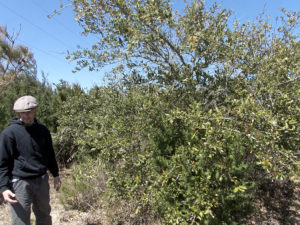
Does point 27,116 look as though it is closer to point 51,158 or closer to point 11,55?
point 51,158

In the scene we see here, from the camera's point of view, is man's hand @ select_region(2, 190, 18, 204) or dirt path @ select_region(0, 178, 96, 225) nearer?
man's hand @ select_region(2, 190, 18, 204)

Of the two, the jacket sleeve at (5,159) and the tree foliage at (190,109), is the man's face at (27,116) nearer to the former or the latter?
the jacket sleeve at (5,159)

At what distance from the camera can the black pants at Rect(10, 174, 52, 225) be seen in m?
2.17

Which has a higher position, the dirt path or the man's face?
the man's face

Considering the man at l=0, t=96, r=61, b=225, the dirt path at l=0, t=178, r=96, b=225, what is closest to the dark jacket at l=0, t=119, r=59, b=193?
the man at l=0, t=96, r=61, b=225

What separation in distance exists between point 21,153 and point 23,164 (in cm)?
11

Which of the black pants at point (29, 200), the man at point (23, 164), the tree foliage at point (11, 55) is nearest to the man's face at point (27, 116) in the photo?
the man at point (23, 164)

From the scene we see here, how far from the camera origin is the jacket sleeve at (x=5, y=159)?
2.10m

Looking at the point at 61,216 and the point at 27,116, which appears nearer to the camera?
the point at 27,116

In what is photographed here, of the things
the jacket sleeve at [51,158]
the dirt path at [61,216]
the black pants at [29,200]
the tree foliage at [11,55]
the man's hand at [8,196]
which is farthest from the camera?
the tree foliage at [11,55]

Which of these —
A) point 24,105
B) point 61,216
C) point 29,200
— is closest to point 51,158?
point 29,200

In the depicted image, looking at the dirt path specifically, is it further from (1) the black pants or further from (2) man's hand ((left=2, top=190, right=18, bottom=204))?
(2) man's hand ((left=2, top=190, right=18, bottom=204))

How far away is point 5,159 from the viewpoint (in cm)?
214

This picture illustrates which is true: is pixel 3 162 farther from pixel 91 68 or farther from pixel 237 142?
pixel 237 142
